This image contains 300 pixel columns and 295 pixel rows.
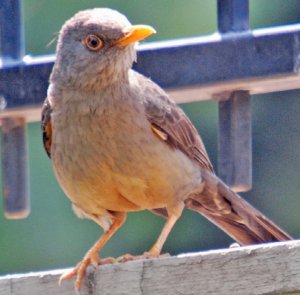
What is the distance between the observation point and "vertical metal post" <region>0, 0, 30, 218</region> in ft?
14.8

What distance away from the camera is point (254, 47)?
432 cm

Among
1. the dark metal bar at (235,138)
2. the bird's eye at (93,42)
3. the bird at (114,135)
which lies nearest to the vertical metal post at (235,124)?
the dark metal bar at (235,138)

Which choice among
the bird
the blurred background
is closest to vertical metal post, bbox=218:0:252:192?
the bird

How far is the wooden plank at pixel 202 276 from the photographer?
4008 mm

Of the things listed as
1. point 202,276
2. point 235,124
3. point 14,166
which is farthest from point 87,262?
point 235,124

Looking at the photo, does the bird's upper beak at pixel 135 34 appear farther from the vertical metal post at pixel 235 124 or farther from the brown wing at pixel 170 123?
the vertical metal post at pixel 235 124

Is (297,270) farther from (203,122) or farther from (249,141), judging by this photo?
Answer: (203,122)

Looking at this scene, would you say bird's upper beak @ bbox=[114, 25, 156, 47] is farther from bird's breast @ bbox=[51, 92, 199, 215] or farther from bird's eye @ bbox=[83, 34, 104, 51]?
bird's breast @ bbox=[51, 92, 199, 215]

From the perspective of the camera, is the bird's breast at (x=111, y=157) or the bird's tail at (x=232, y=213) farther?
the bird's tail at (x=232, y=213)

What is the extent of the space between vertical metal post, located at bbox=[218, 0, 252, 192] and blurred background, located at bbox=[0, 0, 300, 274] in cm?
481

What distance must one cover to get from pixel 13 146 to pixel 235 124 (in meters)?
0.75

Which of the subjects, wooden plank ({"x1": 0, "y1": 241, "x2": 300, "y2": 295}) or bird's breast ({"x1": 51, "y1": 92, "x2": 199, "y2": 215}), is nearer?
wooden plank ({"x1": 0, "y1": 241, "x2": 300, "y2": 295})

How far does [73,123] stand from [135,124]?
0.23m

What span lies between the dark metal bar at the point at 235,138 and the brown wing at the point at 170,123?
75cm
